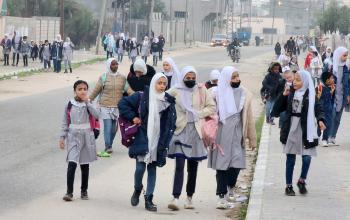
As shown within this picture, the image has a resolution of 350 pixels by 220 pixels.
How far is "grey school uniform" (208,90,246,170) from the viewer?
10.9 m

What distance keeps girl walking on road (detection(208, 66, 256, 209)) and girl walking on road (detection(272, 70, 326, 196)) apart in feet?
2.17

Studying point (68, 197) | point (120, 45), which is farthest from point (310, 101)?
point (120, 45)

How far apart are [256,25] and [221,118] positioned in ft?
554

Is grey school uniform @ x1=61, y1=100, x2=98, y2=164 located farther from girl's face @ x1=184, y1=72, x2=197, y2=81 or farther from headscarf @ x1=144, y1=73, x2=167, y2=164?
girl's face @ x1=184, y1=72, x2=197, y2=81

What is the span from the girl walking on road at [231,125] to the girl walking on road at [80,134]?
1.43m

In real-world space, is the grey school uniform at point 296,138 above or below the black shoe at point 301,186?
above

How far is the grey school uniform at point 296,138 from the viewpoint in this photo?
37.3 feet

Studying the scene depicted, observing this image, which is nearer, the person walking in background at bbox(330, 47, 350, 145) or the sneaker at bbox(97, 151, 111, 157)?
the sneaker at bbox(97, 151, 111, 157)

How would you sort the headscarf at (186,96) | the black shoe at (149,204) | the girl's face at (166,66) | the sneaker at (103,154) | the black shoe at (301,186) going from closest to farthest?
the black shoe at (149,204), the headscarf at (186,96), the black shoe at (301,186), the girl's face at (166,66), the sneaker at (103,154)

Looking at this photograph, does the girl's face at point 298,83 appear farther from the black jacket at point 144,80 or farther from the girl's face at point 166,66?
the girl's face at point 166,66

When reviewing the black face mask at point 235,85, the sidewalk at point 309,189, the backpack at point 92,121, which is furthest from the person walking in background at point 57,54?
the black face mask at point 235,85

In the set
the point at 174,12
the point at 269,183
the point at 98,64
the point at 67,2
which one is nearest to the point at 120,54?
the point at 98,64

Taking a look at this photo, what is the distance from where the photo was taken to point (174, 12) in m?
138

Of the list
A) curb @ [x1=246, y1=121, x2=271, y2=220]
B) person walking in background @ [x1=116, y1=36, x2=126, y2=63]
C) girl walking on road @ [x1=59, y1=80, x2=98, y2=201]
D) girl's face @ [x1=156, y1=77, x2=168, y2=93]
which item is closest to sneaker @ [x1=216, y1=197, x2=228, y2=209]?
curb @ [x1=246, y1=121, x2=271, y2=220]
